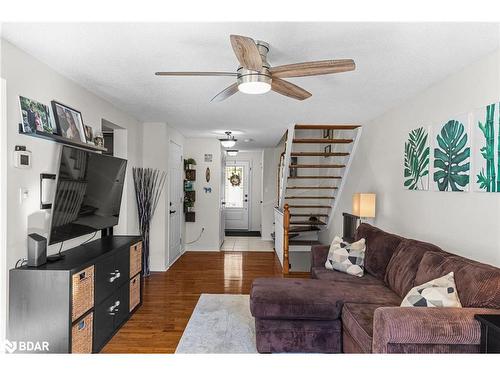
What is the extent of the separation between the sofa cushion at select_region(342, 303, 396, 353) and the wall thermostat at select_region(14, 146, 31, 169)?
259 cm

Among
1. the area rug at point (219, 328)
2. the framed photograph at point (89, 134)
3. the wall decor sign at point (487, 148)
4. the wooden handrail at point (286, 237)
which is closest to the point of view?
the wall decor sign at point (487, 148)

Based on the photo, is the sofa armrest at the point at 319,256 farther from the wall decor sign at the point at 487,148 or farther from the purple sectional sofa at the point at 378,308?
the wall decor sign at the point at 487,148

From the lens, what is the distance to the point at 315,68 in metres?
1.96

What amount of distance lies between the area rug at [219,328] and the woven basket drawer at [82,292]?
81 centimetres

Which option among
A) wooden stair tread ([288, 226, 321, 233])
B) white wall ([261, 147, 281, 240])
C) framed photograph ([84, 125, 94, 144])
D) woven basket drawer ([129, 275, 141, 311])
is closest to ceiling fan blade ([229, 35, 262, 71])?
framed photograph ([84, 125, 94, 144])

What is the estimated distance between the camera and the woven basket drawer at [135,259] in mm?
3354

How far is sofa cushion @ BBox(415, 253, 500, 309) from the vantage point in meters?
1.81

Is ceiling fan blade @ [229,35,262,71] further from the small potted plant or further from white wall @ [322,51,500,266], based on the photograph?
the small potted plant

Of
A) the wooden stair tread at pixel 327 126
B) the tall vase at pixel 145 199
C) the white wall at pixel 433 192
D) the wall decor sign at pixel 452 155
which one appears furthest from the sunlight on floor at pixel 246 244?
the wall decor sign at pixel 452 155

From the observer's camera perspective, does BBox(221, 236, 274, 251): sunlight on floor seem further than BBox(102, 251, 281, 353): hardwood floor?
Yes

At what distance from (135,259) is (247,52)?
2614mm

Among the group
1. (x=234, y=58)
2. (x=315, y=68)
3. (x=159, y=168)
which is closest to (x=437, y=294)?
(x=315, y=68)

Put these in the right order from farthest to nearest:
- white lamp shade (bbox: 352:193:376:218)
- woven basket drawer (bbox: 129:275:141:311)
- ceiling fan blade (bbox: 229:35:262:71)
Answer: white lamp shade (bbox: 352:193:376:218) → woven basket drawer (bbox: 129:275:141:311) → ceiling fan blade (bbox: 229:35:262:71)

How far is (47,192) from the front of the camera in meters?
2.60
